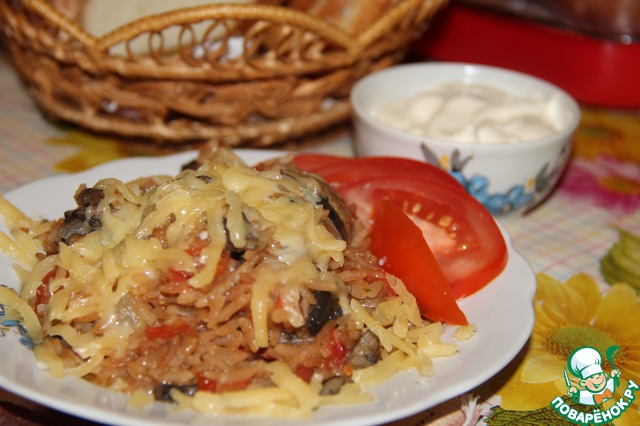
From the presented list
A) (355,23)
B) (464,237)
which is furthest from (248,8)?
(464,237)

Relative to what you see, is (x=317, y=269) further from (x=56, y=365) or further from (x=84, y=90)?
(x=84, y=90)

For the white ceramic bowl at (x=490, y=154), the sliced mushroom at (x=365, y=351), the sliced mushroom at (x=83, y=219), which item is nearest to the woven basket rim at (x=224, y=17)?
the white ceramic bowl at (x=490, y=154)

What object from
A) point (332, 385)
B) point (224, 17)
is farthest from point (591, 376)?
point (224, 17)

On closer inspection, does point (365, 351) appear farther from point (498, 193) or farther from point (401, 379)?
point (498, 193)

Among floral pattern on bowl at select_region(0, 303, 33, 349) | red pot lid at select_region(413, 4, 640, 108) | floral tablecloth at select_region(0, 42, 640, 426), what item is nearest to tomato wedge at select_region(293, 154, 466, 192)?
floral tablecloth at select_region(0, 42, 640, 426)

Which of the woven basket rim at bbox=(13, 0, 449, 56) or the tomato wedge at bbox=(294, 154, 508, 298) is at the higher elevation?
the woven basket rim at bbox=(13, 0, 449, 56)

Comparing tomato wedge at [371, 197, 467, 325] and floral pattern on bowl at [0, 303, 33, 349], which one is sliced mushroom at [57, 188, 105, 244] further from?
tomato wedge at [371, 197, 467, 325]
